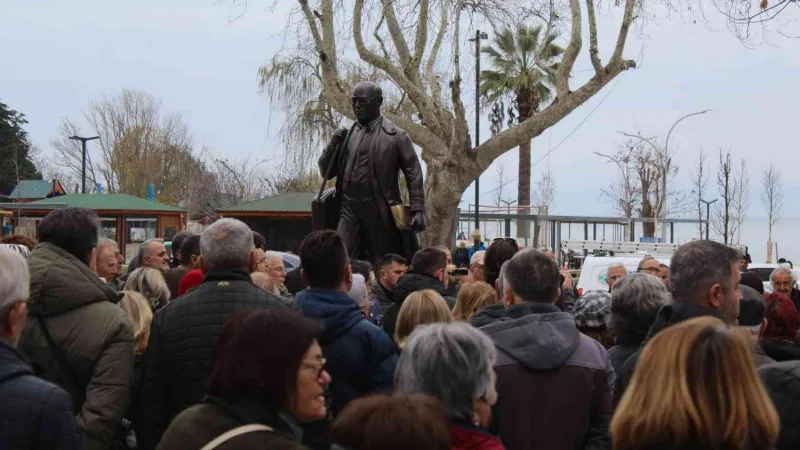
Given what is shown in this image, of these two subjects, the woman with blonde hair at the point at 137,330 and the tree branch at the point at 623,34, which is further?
the tree branch at the point at 623,34

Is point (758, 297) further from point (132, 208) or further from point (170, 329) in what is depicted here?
point (132, 208)

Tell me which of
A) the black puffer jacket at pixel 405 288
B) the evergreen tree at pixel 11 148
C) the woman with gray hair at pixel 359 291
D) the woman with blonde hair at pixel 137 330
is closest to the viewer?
the woman with blonde hair at pixel 137 330

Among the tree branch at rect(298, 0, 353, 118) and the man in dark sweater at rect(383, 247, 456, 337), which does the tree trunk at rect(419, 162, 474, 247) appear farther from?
the man in dark sweater at rect(383, 247, 456, 337)

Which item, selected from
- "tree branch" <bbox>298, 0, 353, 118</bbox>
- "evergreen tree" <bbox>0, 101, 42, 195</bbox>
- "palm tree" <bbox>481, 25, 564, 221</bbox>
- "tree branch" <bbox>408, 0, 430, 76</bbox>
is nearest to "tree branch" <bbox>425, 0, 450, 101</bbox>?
"tree branch" <bbox>408, 0, 430, 76</bbox>

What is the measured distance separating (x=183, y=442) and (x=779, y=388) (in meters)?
1.97

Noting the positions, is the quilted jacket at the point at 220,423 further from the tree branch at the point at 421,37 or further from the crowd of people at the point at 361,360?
the tree branch at the point at 421,37

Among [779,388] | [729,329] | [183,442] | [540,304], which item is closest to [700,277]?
[540,304]

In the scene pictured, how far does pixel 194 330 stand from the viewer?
4.29 m

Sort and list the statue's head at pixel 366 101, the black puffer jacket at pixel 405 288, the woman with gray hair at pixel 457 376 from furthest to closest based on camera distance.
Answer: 1. the statue's head at pixel 366 101
2. the black puffer jacket at pixel 405 288
3. the woman with gray hair at pixel 457 376

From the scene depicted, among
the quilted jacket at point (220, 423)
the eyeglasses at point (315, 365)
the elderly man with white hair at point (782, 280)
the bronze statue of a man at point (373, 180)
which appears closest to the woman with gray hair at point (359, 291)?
the eyeglasses at point (315, 365)

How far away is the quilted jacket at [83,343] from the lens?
14.2ft

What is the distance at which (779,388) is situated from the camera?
11.0ft

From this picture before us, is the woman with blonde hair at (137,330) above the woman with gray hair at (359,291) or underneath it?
underneath

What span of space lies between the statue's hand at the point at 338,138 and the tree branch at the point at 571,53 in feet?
46.0
